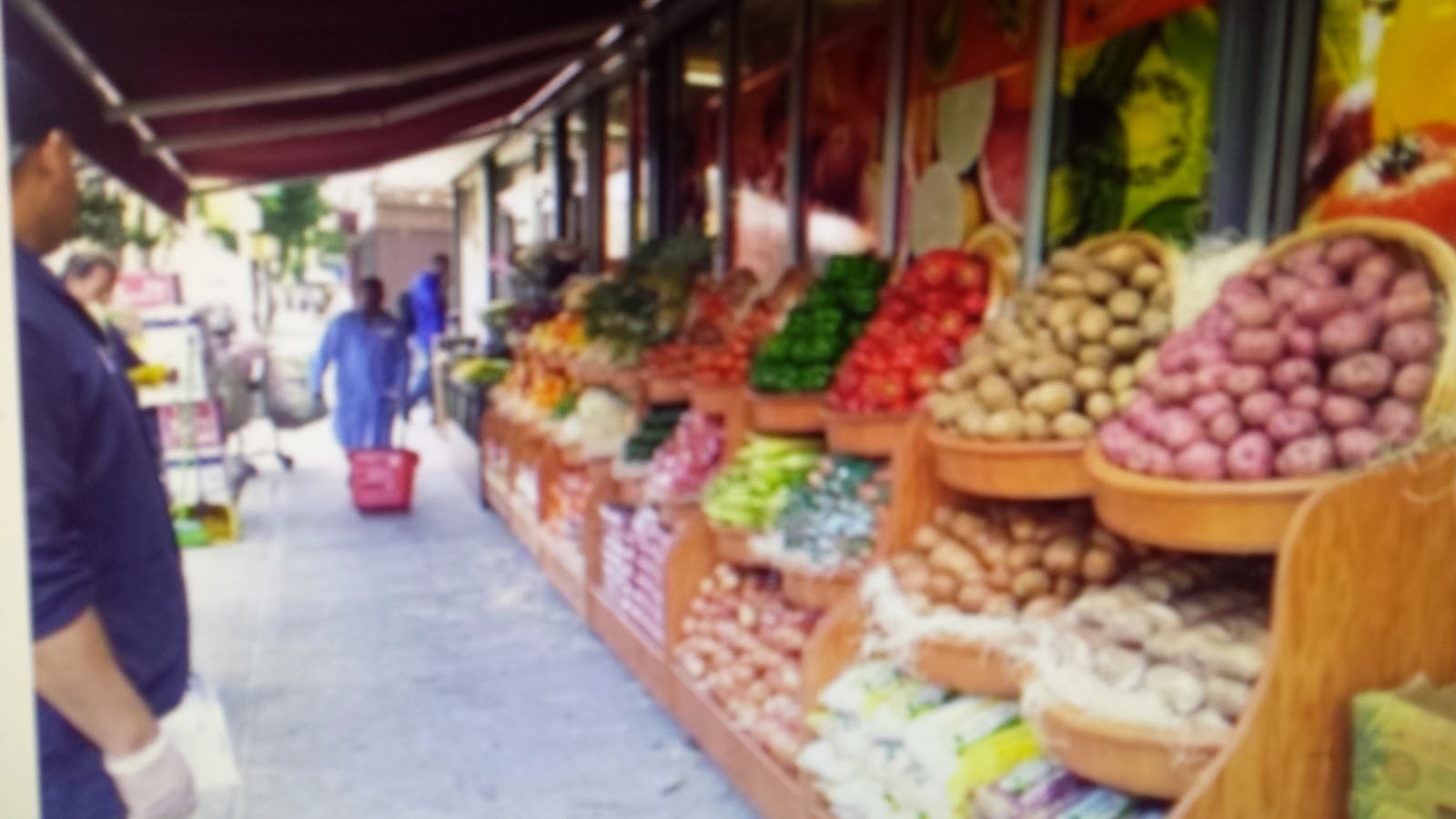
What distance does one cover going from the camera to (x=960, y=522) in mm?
2652

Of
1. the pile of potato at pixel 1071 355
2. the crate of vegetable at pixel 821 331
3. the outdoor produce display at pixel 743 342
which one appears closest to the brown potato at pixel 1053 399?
the pile of potato at pixel 1071 355

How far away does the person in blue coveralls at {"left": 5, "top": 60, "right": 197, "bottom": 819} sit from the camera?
1497 mm

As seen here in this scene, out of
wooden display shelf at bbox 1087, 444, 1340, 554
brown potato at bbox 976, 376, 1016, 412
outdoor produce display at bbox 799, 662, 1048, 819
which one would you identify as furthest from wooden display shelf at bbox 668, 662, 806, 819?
wooden display shelf at bbox 1087, 444, 1340, 554

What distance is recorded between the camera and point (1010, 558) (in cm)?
249

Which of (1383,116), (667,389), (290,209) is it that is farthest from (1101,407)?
(290,209)

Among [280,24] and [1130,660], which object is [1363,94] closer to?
[1130,660]

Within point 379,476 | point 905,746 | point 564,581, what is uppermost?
point 905,746

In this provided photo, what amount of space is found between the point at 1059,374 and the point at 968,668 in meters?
0.67

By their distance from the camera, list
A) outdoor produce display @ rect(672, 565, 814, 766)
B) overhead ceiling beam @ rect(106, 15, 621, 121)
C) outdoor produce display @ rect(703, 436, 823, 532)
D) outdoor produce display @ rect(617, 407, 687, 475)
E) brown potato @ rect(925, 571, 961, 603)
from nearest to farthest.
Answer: brown potato @ rect(925, 571, 961, 603) → outdoor produce display @ rect(672, 565, 814, 766) → outdoor produce display @ rect(703, 436, 823, 532) → outdoor produce display @ rect(617, 407, 687, 475) → overhead ceiling beam @ rect(106, 15, 621, 121)

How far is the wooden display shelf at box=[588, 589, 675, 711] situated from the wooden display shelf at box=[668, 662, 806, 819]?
4.4 inches

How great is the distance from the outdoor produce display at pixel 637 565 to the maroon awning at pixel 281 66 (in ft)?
7.76

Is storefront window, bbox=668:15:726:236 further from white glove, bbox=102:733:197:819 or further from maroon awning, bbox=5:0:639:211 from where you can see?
white glove, bbox=102:733:197:819

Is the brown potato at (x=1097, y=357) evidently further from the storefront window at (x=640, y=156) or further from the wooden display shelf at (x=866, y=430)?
the storefront window at (x=640, y=156)

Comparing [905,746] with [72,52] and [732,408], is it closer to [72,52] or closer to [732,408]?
[732,408]
